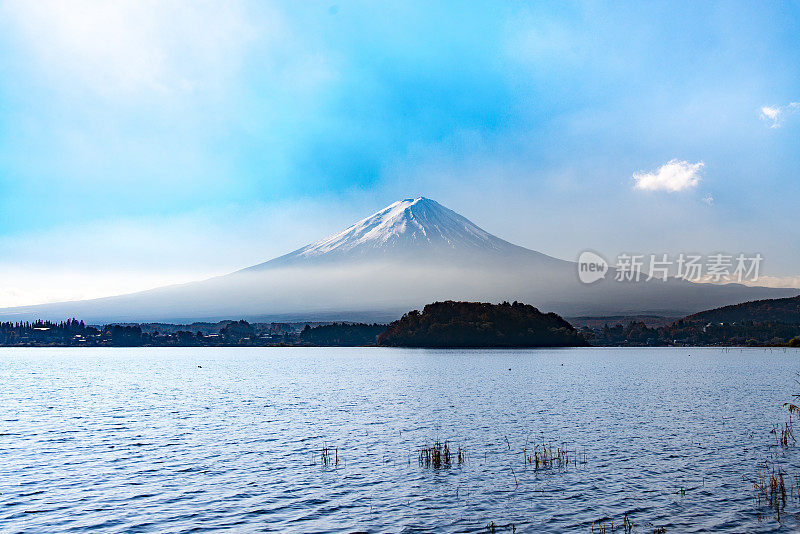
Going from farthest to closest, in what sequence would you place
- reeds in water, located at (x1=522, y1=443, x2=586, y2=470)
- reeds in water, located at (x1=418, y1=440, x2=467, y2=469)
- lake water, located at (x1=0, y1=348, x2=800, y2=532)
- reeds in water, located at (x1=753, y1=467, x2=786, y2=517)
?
reeds in water, located at (x1=418, y1=440, x2=467, y2=469), reeds in water, located at (x1=522, y1=443, x2=586, y2=470), reeds in water, located at (x1=753, y1=467, x2=786, y2=517), lake water, located at (x1=0, y1=348, x2=800, y2=532)

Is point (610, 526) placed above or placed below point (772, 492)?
below

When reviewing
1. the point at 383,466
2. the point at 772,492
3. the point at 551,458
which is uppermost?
the point at 772,492

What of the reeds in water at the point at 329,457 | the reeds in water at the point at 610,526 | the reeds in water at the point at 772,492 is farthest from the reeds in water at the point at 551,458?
the reeds in water at the point at 329,457

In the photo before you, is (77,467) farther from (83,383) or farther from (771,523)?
(83,383)

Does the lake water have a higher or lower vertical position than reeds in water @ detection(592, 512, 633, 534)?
lower

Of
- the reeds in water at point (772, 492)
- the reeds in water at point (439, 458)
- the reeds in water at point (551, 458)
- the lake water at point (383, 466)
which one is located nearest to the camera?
the lake water at point (383, 466)

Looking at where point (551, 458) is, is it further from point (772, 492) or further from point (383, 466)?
point (772, 492)

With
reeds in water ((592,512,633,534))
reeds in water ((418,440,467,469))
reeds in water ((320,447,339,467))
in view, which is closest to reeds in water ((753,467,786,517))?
reeds in water ((592,512,633,534))

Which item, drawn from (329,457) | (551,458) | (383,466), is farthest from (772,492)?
(329,457)

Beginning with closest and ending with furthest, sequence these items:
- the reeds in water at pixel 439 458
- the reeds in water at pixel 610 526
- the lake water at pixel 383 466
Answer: the reeds in water at pixel 610 526 → the lake water at pixel 383 466 → the reeds in water at pixel 439 458

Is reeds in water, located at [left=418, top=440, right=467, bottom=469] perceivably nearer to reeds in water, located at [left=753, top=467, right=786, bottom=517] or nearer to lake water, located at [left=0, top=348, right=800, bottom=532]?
lake water, located at [left=0, top=348, right=800, bottom=532]

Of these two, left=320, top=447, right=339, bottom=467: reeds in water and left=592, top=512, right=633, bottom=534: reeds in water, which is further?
left=320, top=447, right=339, bottom=467: reeds in water

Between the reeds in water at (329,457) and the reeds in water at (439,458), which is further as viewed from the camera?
the reeds in water at (329,457)

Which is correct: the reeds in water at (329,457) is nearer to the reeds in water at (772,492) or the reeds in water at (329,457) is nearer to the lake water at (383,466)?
the lake water at (383,466)
